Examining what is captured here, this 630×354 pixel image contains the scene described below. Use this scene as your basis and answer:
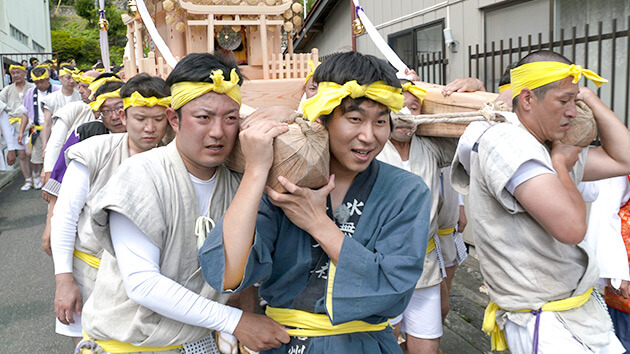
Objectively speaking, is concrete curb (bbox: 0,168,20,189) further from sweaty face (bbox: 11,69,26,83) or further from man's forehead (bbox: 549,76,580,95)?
man's forehead (bbox: 549,76,580,95)

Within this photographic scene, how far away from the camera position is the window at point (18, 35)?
25320 millimetres

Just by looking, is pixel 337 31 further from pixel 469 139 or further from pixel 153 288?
pixel 153 288

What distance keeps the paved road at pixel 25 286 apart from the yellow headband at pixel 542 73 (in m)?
4.00

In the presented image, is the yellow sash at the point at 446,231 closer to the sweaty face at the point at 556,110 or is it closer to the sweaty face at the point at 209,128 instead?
the sweaty face at the point at 556,110

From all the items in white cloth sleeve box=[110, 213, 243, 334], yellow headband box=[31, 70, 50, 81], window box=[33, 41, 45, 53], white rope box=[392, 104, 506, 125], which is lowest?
white cloth sleeve box=[110, 213, 243, 334]

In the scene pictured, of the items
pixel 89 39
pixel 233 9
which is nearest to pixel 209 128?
pixel 233 9

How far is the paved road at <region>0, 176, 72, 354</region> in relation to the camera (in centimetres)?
445

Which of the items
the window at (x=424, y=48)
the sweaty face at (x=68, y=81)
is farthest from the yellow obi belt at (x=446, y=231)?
the sweaty face at (x=68, y=81)

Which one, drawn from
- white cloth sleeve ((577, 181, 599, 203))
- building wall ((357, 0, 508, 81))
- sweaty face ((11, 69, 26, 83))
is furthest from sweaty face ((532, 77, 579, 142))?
sweaty face ((11, 69, 26, 83))

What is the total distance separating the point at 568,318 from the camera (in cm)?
213

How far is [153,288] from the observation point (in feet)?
6.02

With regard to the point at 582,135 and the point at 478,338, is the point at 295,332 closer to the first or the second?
the point at 582,135

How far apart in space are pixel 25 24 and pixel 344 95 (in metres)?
31.5

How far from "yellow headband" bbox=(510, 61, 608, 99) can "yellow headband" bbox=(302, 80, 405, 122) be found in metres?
0.76
